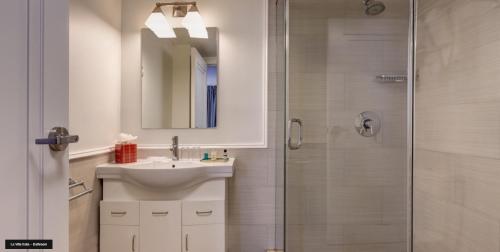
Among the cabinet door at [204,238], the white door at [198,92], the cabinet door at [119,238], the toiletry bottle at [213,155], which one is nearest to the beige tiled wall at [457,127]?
the cabinet door at [204,238]

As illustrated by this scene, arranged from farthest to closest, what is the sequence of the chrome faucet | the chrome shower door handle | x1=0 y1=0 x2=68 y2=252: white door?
the chrome faucet
the chrome shower door handle
x1=0 y1=0 x2=68 y2=252: white door

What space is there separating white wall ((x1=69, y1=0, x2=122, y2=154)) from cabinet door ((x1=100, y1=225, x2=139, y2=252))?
525mm

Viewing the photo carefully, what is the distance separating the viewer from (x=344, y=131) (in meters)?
1.81

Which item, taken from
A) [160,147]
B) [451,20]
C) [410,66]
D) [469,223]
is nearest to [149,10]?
[160,147]

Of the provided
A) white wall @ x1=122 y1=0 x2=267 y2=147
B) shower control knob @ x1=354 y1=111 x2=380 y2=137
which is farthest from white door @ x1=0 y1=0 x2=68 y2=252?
shower control knob @ x1=354 y1=111 x2=380 y2=137

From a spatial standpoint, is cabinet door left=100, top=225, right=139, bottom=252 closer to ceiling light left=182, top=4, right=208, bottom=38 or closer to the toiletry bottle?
the toiletry bottle

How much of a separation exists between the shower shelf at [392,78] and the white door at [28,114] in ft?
5.43

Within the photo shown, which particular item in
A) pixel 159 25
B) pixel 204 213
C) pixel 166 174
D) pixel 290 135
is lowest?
pixel 204 213

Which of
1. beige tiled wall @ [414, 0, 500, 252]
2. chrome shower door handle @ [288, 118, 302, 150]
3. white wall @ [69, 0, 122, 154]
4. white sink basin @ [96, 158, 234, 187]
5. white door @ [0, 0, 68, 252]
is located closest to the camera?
white door @ [0, 0, 68, 252]

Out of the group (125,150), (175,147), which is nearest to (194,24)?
(175,147)

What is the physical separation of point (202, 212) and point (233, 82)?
3.20 ft

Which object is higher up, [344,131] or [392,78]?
[392,78]

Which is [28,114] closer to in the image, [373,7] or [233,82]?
[233,82]

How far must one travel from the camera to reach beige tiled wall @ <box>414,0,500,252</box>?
54.2 inches
